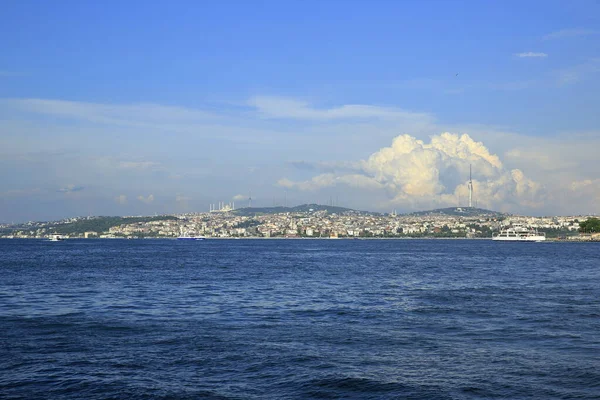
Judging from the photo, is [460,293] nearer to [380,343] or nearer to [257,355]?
[380,343]

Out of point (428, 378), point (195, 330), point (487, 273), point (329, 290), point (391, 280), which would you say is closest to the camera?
point (428, 378)

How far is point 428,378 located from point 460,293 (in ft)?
65.9

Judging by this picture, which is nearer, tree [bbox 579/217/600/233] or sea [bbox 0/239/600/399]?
sea [bbox 0/239/600/399]

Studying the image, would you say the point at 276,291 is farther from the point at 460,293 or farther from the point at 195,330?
the point at 195,330

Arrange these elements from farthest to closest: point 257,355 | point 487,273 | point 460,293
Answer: point 487,273, point 460,293, point 257,355

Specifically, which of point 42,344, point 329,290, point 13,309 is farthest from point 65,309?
point 329,290

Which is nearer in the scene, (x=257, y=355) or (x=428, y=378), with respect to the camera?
(x=428, y=378)

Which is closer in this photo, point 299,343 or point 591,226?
point 299,343

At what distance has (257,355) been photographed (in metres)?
17.6

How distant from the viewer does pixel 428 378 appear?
590 inches

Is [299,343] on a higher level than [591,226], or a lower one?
lower

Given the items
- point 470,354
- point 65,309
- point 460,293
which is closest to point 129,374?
point 470,354

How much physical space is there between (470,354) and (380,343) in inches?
Result: 116

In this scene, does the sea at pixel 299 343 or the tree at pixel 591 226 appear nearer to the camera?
the sea at pixel 299 343
